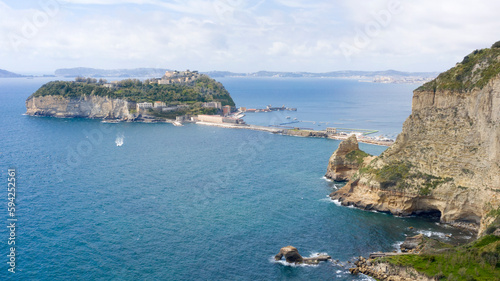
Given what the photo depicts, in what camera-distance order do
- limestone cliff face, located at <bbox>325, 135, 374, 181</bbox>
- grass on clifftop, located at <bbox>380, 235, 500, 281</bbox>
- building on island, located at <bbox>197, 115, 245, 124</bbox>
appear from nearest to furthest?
grass on clifftop, located at <bbox>380, 235, 500, 281</bbox>, limestone cliff face, located at <bbox>325, 135, 374, 181</bbox>, building on island, located at <bbox>197, 115, 245, 124</bbox>

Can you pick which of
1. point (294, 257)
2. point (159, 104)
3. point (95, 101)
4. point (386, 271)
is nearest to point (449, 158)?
point (386, 271)

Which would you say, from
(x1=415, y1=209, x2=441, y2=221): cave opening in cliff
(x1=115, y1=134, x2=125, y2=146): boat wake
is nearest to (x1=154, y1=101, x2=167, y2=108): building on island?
(x1=115, y1=134, x2=125, y2=146): boat wake

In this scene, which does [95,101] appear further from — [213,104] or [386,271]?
[386,271]

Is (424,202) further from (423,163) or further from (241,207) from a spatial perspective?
(241,207)

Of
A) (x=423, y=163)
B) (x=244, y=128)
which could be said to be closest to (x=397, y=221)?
(x=423, y=163)

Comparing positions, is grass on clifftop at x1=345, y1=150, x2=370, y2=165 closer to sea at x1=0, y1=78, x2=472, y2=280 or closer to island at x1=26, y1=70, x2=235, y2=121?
sea at x1=0, y1=78, x2=472, y2=280
